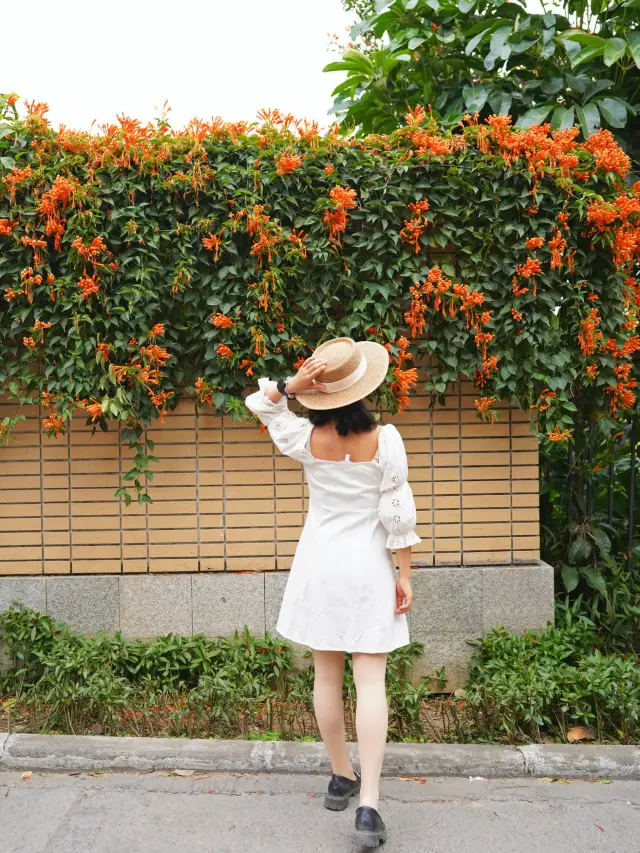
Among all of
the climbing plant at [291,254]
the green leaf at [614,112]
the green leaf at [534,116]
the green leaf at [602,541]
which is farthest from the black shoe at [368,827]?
the green leaf at [614,112]

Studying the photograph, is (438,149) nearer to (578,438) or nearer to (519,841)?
(578,438)

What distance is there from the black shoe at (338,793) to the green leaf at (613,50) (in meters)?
4.13

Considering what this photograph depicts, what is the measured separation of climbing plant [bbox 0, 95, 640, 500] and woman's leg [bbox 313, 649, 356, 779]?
1.71 metres

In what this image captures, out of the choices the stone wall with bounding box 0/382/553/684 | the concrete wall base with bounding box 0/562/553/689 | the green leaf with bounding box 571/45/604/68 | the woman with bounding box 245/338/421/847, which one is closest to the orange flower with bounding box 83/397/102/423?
the stone wall with bounding box 0/382/553/684

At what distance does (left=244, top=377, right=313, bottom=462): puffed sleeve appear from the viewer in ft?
9.94

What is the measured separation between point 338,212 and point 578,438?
2219mm

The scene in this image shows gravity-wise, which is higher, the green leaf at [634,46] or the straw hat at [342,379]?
the green leaf at [634,46]

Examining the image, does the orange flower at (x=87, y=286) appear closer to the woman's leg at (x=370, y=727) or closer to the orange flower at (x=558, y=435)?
the woman's leg at (x=370, y=727)

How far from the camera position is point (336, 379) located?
9.62 ft

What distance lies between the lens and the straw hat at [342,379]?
2.91 m

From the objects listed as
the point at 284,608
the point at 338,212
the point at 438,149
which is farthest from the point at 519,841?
the point at 438,149

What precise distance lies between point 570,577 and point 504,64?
3401mm

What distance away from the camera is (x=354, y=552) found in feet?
9.53

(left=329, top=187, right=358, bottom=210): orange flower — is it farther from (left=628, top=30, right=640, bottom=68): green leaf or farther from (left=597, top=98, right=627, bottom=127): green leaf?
(left=628, top=30, right=640, bottom=68): green leaf
